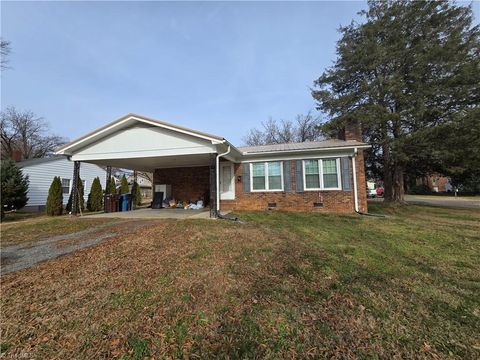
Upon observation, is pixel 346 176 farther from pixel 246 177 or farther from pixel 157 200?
pixel 157 200

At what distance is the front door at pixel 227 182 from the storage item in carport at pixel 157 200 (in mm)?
4402

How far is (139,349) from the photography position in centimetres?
213

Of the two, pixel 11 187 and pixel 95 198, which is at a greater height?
pixel 11 187

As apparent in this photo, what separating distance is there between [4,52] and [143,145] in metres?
10.9

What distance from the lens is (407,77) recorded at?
1409 centimetres

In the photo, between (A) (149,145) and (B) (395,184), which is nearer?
(A) (149,145)

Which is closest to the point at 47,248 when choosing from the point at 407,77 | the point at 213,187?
the point at 213,187

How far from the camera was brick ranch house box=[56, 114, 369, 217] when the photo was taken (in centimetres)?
991

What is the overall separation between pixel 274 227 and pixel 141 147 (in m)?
→ 6.94

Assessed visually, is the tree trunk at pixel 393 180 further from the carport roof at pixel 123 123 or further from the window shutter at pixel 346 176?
the carport roof at pixel 123 123

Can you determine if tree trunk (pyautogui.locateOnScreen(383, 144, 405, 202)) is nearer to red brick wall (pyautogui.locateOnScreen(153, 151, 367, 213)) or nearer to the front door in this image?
red brick wall (pyautogui.locateOnScreen(153, 151, 367, 213))

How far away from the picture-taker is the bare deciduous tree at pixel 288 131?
30.2 meters

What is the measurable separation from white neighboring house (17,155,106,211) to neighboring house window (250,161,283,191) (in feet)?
45.0

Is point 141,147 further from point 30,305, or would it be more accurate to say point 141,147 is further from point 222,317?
point 222,317
